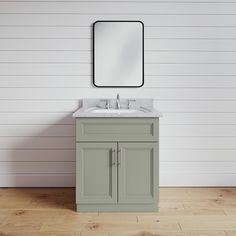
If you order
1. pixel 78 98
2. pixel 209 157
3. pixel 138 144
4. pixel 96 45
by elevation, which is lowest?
pixel 209 157

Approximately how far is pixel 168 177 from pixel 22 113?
5.41 ft

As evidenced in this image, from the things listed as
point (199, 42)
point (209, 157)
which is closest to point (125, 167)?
point (209, 157)

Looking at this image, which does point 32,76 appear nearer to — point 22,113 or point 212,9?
point 22,113

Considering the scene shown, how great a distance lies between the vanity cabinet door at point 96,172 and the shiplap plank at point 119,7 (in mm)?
1480

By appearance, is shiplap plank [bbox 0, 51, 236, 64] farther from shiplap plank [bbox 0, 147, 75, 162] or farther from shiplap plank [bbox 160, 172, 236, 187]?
shiplap plank [bbox 160, 172, 236, 187]

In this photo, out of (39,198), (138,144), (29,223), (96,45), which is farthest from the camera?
(96,45)

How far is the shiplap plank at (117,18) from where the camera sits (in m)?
3.76

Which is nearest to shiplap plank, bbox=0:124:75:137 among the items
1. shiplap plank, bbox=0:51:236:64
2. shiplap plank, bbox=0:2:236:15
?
shiplap plank, bbox=0:51:236:64

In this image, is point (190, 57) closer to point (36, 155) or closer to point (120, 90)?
point (120, 90)

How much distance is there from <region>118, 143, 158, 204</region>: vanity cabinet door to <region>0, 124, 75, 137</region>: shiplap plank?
0.95 meters

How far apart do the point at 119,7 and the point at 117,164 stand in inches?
64.6

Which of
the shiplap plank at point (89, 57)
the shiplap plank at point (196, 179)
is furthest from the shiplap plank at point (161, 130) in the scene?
the shiplap plank at point (89, 57)

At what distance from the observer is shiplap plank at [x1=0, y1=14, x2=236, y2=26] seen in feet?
12.3

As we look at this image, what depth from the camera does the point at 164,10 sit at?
12.4ft
